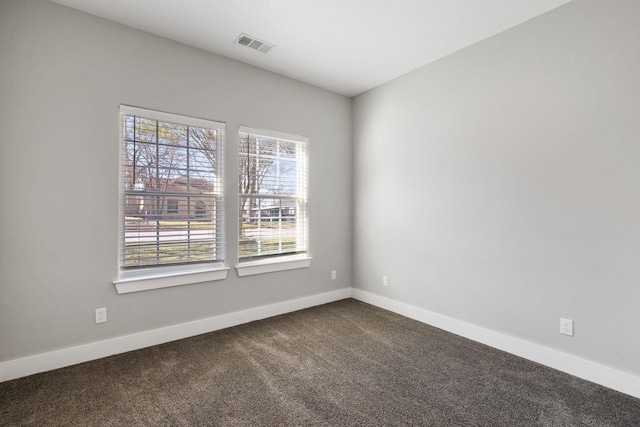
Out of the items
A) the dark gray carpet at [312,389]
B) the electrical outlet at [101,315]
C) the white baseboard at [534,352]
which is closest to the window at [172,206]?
the electrical outlet at [101,315]

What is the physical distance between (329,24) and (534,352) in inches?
127

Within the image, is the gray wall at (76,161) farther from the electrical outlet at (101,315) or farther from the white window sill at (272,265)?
the white window sill at (272,265)

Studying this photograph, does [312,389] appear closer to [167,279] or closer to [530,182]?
[167,279]

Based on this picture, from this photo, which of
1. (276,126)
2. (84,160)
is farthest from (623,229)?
(84,160)

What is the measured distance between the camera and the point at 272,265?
343 cm

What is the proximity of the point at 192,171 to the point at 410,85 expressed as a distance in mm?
2565

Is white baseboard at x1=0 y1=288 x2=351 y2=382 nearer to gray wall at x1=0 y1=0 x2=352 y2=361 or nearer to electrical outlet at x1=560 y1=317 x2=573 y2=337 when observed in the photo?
gray wall at x1=0 y1=0 x2=352 y2=361

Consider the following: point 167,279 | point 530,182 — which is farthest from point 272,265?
point 530,182

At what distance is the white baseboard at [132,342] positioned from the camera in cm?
219

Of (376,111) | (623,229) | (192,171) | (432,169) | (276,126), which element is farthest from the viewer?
(376,111)

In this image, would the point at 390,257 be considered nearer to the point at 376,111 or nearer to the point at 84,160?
the point at 376,111

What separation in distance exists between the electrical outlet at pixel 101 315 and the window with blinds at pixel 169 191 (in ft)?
1.14

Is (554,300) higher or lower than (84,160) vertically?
lower

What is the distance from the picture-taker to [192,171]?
2922 millimetres
